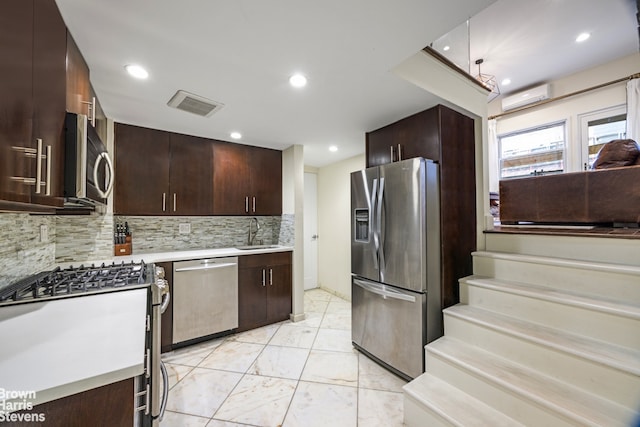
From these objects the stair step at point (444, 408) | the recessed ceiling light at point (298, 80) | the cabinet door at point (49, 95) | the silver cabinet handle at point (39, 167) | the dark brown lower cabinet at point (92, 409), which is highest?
the recessed ceiling light at point (298, 80)

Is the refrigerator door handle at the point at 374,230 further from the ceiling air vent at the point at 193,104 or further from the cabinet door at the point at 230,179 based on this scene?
the cabinet door at the point at 230,179

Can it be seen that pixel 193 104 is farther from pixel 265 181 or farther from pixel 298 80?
pixel 265 181

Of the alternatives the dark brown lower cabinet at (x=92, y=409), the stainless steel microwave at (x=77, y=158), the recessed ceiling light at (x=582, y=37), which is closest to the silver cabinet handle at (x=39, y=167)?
the stainless steel microwave at (x=77, y=158)

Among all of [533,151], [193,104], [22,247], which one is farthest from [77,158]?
[533,151]

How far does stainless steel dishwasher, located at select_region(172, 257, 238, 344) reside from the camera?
2.46 meters

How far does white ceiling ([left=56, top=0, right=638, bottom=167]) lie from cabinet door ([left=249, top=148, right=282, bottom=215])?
0.25 meters

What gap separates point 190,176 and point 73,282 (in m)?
1.61

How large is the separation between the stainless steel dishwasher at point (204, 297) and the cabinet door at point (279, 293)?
43 centimetres

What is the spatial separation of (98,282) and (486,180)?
3195 mm

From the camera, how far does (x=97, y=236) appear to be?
2.37m

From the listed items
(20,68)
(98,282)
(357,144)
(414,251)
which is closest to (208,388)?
(98,282)

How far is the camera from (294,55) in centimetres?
150

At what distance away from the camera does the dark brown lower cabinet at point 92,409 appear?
617 mm

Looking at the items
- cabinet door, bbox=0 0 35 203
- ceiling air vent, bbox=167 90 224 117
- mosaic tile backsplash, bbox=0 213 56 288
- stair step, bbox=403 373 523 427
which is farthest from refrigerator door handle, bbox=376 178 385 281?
mosaic tile backsplash, bbox=0 213 56 288
